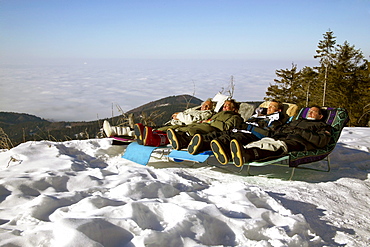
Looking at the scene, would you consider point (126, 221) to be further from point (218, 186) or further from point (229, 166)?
point (229, 166)

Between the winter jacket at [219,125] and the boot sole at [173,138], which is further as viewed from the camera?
the winter jacket at [219,125]

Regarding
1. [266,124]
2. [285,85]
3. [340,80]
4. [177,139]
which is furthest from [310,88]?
[177,139]

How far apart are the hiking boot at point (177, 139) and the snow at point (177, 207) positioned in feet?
1.44

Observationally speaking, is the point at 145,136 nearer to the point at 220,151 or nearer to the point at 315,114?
the point at 220,151

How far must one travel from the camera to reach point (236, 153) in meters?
4.03

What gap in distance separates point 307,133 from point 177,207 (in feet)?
8.39

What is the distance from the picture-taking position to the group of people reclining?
414 centimetres

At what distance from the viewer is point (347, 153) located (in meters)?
5.43

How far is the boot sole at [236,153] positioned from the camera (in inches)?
157

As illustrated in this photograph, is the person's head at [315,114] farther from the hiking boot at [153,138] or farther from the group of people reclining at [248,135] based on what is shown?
the hiking boot at [153,138]

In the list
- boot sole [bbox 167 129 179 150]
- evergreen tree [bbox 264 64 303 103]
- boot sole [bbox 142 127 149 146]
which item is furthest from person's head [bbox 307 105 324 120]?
evergreen tree [bbox 264 64 303 103]

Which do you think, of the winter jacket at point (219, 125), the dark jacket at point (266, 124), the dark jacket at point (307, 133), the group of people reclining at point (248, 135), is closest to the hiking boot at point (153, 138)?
the group of people reclining at point (248, 135)

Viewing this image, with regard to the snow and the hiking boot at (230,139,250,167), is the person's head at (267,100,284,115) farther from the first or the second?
the hiking boot at (230,139,250,167)

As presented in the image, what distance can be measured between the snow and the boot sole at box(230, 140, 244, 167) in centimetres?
31
